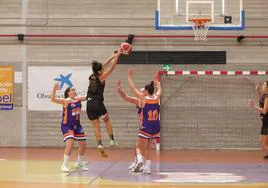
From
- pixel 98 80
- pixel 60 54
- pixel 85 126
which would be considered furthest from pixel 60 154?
pixel 98 80

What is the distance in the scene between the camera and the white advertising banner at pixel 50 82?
19.7 meters

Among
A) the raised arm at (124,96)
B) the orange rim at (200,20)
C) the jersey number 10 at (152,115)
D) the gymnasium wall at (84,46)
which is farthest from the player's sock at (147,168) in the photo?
the gymnasium wall at (84,46)

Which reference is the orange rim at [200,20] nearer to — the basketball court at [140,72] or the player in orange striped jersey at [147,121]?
the basketball court at [140,72]

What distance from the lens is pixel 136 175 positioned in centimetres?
1232

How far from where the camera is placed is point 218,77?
1947cm

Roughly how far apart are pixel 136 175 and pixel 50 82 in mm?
8280

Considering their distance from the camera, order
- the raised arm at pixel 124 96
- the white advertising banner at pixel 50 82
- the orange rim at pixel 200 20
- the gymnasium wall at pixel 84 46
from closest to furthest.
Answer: the raised arm at pixel 124 96 < the orange rim at pixel 200 20 < the gymnasium wall at pixel 84 46 < the white advertising banner at pixel 50 82

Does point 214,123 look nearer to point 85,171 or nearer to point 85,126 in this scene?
point 85,126

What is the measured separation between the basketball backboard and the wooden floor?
3.93m

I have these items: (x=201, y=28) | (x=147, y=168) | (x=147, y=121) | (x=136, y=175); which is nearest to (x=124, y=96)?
(x=147, y=121)

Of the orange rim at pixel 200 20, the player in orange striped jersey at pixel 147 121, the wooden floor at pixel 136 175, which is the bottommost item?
the wooden floor at pixel 136 175

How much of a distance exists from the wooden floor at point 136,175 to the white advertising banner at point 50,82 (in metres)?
1.87

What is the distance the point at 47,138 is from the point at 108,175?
25.3 ft

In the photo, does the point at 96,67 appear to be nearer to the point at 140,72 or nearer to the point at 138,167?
the point at 138,167
